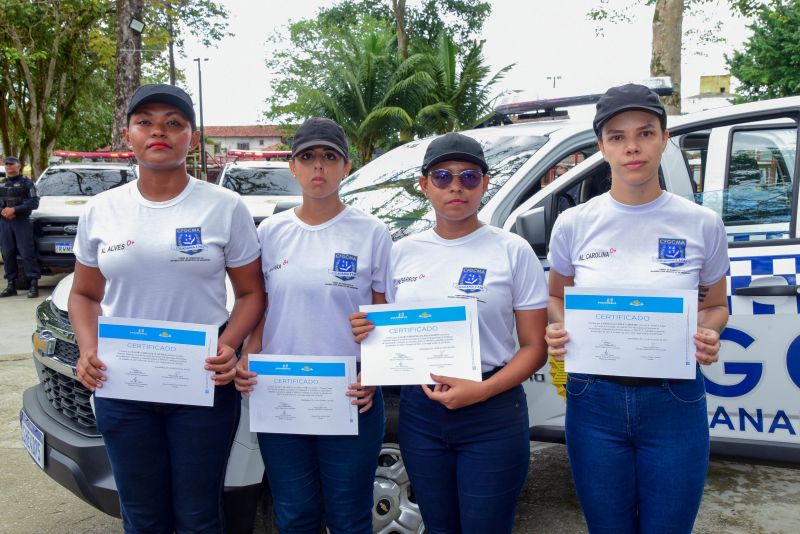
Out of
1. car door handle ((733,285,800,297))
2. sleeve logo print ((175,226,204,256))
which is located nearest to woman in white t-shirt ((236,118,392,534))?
sleeve logo print ((175,226,204,256))

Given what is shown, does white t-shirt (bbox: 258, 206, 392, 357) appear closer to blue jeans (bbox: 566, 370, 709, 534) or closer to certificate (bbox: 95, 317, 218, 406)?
certificate (bbox: 95, 317, 218, 406)

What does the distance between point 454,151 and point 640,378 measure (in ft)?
2.68

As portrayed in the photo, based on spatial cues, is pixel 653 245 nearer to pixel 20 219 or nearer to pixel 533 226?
pixel 533 226

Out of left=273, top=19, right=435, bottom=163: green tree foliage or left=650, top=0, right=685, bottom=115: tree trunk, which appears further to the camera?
left=273, top=19, right=435, bottom=163: green tree foliage

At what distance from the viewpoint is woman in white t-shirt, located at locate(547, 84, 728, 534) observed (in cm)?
200

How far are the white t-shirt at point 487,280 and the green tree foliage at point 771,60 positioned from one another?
984 inches

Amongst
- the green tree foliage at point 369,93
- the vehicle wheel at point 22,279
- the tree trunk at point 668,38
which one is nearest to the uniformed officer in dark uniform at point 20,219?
the vehicle wheel at point 22,279

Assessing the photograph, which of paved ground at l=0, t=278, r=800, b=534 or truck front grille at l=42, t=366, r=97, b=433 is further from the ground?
truck front grille at l=42, t=366, r=97, b=433

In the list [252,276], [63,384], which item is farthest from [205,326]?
[63,384]

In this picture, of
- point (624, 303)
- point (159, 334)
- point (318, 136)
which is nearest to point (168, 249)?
point (159, 334)

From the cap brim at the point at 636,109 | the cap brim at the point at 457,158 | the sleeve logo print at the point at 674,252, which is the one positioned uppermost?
the cap brim at the point at 636,109

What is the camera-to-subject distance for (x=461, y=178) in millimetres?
2193

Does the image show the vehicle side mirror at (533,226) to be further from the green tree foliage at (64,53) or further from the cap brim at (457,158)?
the green tree foliage at (64,53)

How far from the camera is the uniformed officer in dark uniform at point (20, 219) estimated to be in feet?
32.9
